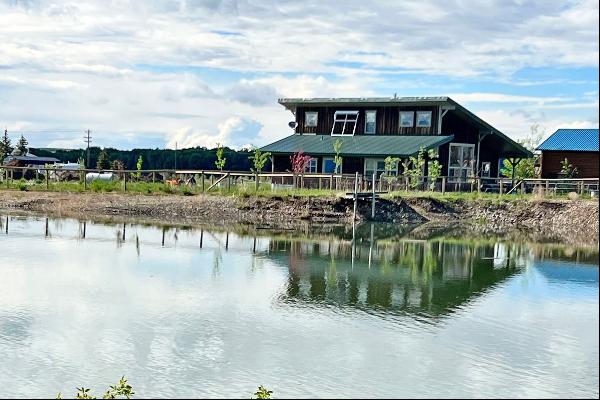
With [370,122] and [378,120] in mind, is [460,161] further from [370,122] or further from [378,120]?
[370,122]

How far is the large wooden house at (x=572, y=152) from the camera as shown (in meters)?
43.2

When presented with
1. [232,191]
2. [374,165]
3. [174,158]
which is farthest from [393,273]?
[174,158]

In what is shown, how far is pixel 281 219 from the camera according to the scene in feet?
120

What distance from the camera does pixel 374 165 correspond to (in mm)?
43219

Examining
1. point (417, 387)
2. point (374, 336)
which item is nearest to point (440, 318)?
point (374, 336)

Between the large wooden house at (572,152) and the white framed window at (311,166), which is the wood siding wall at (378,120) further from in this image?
the large wooden house at (572,152)

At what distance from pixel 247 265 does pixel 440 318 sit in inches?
314

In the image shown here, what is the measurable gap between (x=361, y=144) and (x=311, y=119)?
5289 millimetres

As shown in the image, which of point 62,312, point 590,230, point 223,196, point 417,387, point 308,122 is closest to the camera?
point 417,387

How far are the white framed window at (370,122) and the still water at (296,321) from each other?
2244cm

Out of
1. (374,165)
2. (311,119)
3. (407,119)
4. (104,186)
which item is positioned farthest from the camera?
(311,119)

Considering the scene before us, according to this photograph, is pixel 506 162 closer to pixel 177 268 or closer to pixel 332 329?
pixel 177 268

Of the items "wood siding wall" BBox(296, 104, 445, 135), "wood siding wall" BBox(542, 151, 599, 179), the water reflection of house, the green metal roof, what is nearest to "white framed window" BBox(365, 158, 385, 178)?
the green metal roof

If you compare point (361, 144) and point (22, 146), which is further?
point (22, 146)
